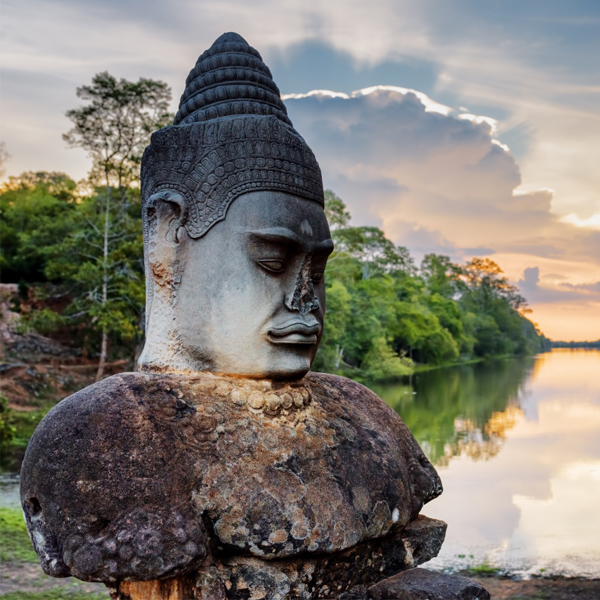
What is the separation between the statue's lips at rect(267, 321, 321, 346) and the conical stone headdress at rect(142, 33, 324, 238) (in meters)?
0.54

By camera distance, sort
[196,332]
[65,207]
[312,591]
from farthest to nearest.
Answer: [65,207] → [196,332] → [312,591]

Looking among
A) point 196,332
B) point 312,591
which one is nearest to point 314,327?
point 196,332

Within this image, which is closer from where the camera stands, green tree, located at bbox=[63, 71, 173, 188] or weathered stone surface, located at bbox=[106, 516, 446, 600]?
weathered stone surface, located at bbox=[106, 516, 446, 600]

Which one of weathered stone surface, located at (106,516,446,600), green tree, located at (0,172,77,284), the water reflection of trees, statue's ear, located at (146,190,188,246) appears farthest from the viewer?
green tree, located at (0,172,77,284)

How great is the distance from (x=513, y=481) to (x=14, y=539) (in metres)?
8.55

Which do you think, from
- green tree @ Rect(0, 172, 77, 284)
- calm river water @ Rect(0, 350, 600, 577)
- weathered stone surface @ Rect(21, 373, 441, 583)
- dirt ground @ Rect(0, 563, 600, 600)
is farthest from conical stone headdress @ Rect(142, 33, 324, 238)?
green tree @ Rect(0, 172, 77, 284)

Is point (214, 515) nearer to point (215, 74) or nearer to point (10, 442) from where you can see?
point (215, 74)

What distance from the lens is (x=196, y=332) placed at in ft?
9.77

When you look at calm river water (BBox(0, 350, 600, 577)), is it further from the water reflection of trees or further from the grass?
the grass

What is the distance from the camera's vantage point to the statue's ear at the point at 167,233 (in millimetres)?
3033

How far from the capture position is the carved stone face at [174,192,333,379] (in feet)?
9.57

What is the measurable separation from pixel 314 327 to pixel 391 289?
129 feet

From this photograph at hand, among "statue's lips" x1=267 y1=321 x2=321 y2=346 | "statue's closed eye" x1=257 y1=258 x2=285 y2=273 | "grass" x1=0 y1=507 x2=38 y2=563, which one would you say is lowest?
"grass" x1=0 y1=507 x2=38 y2=563

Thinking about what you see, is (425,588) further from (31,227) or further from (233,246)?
(31,227)
